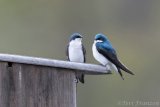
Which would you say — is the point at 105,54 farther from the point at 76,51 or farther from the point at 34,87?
the point at 34,87

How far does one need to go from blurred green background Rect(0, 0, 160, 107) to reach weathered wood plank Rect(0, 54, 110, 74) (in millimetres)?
5063

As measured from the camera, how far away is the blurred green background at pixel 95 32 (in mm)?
12094

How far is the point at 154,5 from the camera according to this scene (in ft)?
55.4

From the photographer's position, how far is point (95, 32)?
13609mm

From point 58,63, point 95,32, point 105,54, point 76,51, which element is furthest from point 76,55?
point 95,32

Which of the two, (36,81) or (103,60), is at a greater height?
(103,60)

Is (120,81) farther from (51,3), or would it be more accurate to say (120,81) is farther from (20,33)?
(51,3)

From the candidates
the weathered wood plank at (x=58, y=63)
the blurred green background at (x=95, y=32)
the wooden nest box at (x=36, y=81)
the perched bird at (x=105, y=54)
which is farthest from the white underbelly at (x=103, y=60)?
the blurred green background at (x=95, y=32)

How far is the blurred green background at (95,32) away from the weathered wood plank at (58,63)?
5063 mm

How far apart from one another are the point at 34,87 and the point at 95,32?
8.13 m

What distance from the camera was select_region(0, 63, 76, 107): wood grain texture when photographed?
544cm

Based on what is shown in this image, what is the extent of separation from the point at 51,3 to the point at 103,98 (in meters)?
4.61

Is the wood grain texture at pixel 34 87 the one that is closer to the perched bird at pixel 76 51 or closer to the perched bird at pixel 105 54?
the perched bird at pixel 105 54

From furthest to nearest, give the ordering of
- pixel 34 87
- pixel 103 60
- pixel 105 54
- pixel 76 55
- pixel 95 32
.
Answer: pixel 95 32 → pixel 76 55 → pixel 105 54 → pixel 103 60 → pixel 34 87
